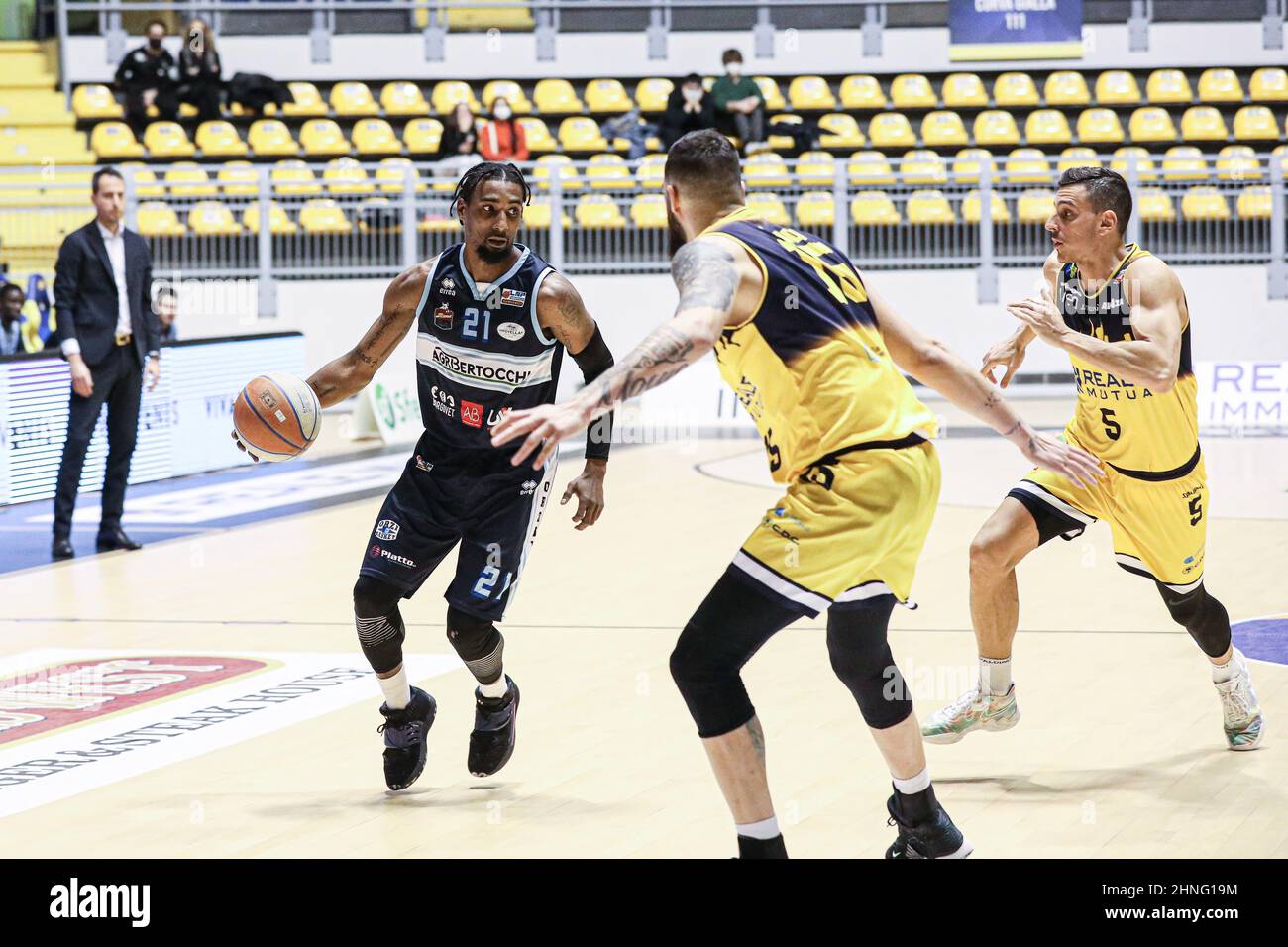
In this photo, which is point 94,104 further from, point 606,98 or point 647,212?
point 647,212

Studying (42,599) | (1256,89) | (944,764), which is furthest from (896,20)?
(944,764)

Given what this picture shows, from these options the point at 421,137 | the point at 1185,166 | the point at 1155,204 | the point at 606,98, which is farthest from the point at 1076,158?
the point at 421,137

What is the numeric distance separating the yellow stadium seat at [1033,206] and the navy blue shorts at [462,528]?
628 inches

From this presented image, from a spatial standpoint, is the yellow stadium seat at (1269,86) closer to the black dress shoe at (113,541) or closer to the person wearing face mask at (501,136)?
the person wearing face mask at (501,136)

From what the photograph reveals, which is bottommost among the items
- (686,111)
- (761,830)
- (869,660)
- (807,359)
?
(761,830)

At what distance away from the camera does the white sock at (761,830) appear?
4359 millimetres

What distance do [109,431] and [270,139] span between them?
1299 cm

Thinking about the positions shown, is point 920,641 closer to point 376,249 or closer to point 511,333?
point 511,333

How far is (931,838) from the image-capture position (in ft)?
15.3

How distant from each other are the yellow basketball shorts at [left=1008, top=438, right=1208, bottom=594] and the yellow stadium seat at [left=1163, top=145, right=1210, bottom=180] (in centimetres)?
1535

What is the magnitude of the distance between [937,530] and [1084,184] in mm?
5611

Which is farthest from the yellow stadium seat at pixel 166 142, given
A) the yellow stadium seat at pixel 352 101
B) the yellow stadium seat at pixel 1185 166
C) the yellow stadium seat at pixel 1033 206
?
the yellow stadium seat at pixel 1185 166

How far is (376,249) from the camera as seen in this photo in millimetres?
20859

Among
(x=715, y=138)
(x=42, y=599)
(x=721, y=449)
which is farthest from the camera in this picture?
(x=721, y=449)
